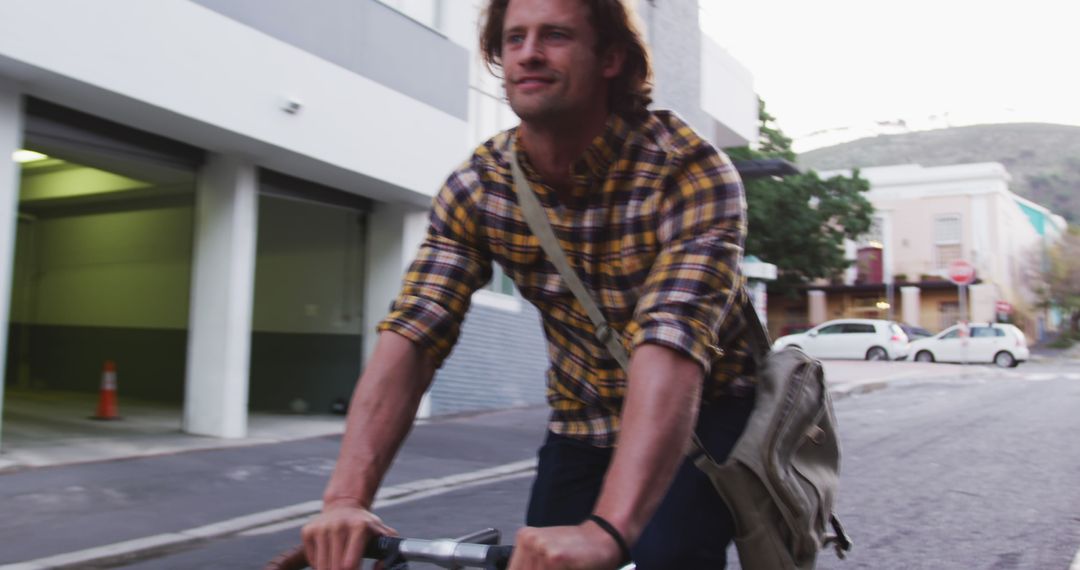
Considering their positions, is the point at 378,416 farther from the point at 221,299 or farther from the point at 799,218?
the point at 799,218

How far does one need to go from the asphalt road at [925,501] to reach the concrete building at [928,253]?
3414cm

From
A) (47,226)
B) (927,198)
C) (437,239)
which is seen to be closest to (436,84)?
(47,226)

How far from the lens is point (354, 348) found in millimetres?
13281

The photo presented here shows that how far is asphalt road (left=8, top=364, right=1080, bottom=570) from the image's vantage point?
532 cm

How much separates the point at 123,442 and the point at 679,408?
30.0ft

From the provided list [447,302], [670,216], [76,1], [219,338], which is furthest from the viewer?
[219,338]

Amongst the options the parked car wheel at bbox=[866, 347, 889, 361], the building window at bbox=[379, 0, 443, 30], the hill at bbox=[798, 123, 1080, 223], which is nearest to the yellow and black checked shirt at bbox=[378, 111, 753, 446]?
the building window at bbox=[379, 0, 443, 30]

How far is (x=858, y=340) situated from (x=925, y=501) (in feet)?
86.3

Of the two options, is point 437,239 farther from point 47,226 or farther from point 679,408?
point 47,226

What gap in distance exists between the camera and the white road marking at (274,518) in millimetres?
5332

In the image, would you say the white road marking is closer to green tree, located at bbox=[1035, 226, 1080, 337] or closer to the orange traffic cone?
the orange traffic cone

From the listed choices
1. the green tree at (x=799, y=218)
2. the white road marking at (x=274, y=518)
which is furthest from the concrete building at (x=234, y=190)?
the green tree at (x=799, y=218)

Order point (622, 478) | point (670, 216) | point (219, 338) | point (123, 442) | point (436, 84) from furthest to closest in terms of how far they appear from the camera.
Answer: point (436, 84) → point (219, 338) → point (123, 442) → point (670, 216) → point (622, 478)

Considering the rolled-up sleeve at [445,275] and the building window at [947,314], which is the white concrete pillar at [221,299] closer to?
the rolled-up sleeve at [445,275]
